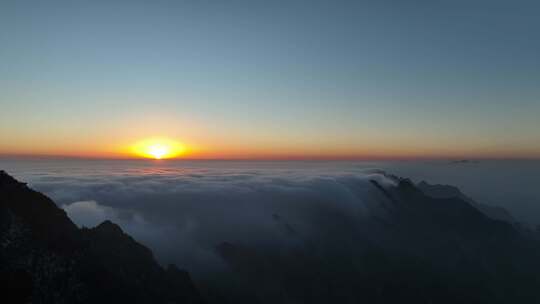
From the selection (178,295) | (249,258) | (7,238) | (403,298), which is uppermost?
(7,238)

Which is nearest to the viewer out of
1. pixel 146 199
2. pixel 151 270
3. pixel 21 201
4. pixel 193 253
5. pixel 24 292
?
pixel 24 292

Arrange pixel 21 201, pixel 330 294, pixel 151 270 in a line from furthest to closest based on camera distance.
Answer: pixel 330 294
pixel 151 270
pixel 21 201

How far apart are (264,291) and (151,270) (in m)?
107

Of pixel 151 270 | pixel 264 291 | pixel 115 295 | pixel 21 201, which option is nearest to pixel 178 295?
pixel 151 270

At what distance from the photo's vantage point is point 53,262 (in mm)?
57656

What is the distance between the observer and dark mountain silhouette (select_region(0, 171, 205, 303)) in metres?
52.6

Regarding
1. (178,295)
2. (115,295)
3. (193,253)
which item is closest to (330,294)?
(193,253)

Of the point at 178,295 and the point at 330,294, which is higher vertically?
the point at 178,295

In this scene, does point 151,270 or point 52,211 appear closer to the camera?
point 52,211

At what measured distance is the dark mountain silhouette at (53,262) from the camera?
52625 millimetres

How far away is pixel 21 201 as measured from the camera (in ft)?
202

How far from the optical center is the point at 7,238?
55.0m

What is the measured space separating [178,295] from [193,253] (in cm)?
8996

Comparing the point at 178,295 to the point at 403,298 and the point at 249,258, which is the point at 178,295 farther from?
the point at 403,298
